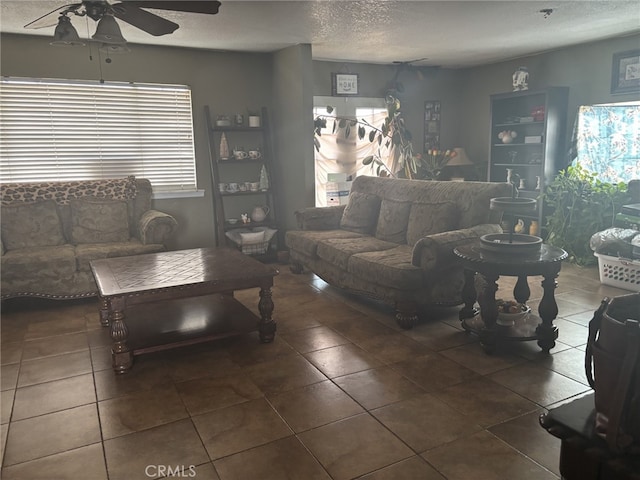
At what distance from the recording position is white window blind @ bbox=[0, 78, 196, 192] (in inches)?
185

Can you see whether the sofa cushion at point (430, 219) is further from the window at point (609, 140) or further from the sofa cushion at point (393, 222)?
the window at point (609, 140)

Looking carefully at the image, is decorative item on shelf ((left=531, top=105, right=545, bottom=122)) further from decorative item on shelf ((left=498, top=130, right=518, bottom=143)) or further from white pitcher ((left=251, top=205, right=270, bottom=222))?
→ white pitcher ((left=251, top=205, right=270, bottom=222))

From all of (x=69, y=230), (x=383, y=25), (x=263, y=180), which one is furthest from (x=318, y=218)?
(x=69, y=230)

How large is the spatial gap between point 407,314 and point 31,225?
11.1ft

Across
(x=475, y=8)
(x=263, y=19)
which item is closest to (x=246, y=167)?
(x=263, y=19)

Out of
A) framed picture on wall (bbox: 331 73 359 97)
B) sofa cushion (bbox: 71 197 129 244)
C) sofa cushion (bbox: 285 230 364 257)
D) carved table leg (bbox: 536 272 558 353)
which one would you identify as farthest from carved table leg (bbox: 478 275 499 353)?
framed picture on wall (bbox: 331 73 359 97)

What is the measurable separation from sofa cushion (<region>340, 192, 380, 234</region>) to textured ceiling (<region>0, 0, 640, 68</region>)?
1.57m

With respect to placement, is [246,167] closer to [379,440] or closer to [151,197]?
[151,197]

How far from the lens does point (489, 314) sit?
9.70 feet

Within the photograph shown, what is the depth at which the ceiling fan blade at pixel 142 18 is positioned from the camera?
2.78 metres

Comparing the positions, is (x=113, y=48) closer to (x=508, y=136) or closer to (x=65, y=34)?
(x=65, y=34)

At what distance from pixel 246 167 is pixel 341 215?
1.44 m

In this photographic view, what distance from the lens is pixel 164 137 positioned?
534 centimetres

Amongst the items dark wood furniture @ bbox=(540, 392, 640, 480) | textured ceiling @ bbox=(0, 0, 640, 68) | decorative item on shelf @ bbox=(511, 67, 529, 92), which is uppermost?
textured ceiling @ bbox=(0, 0, 640, 68)
